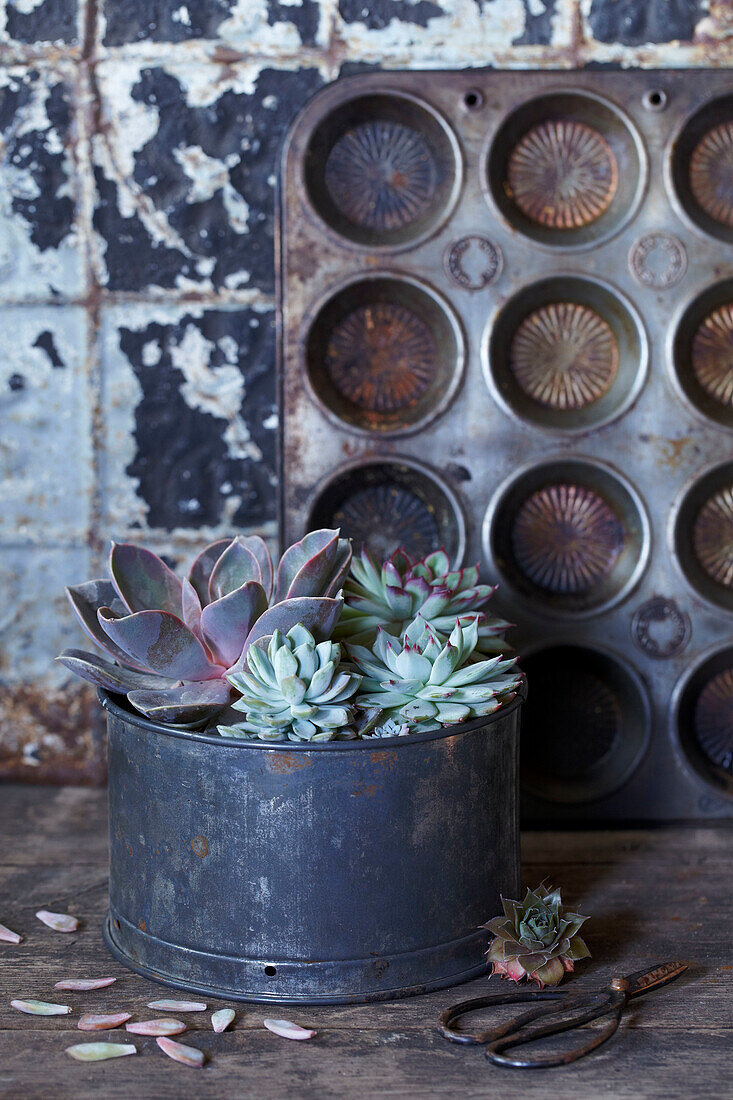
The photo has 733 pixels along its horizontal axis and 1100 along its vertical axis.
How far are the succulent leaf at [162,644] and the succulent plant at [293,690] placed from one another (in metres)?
0.05

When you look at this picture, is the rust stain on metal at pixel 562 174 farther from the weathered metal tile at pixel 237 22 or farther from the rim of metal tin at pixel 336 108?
the weathered metal tile at pixel 237 22

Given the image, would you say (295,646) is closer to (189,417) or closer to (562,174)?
(189,417)

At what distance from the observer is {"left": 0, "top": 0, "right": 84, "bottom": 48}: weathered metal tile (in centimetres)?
109

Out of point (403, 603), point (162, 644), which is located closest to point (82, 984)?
point (162, 644)

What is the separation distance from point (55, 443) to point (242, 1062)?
2.38 ft

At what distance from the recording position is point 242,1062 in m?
0.63

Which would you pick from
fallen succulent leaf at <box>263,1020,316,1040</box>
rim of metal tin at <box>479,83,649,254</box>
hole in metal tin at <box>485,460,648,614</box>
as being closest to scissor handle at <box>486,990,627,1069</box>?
fallen succulent leaf at <box>263,1020,316,1040</box>

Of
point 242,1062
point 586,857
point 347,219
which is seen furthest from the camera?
point 347,219

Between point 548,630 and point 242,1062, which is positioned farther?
point 548,630

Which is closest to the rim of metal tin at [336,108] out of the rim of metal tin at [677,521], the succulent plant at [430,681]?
the rim of metal tin at [677,521]

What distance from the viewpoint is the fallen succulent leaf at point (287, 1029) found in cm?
66

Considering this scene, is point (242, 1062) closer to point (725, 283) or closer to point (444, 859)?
point (444, 859)

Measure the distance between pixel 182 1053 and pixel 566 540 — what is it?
2.11 ft

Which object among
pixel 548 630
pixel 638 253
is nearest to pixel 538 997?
pixel 548 630
